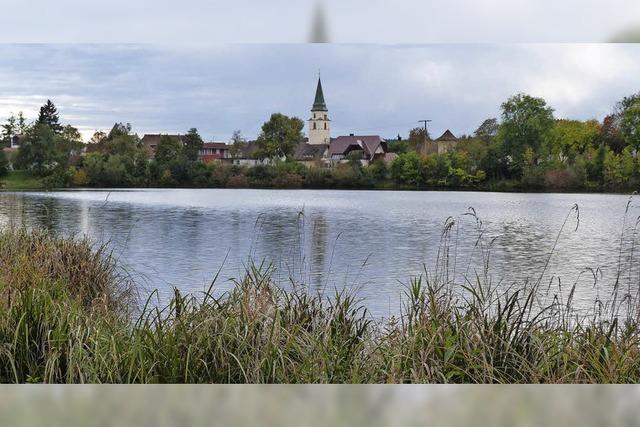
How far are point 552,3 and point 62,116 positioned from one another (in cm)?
229

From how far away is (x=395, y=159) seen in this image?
3.24 meters

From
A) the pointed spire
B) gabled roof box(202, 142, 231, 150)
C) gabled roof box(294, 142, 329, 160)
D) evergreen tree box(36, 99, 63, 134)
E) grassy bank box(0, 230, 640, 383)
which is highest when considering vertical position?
the pointed spire

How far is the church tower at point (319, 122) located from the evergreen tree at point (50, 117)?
1.23 metres

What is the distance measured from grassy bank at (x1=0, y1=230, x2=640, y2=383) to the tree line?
0.55m

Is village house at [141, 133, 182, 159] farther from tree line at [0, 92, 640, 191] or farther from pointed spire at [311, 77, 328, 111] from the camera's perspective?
pointed spire at [311, 77, 328, 111]

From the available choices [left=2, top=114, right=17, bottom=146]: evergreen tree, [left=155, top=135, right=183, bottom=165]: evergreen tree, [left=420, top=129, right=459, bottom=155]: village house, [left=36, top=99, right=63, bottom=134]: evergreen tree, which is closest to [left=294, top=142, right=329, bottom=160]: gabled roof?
[left=420, top=129, right=459, bottom=155]: village house

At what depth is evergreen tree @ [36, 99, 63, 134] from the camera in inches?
127

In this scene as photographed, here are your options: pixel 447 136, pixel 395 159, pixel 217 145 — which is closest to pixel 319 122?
pixel 395 159

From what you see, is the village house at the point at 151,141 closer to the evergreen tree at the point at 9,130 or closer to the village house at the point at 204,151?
Answer: the village house at the point at 204,151

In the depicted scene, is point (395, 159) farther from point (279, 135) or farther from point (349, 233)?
point (279, 135)

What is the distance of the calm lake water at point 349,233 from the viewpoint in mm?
3152

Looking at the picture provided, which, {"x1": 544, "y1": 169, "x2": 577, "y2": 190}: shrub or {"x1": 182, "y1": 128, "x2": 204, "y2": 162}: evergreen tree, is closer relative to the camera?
{"x1": 544, "y1": 169, "x2": 577, "y2": 190}: shrub

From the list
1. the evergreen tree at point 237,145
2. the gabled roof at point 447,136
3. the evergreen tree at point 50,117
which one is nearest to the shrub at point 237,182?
the evergreen tree at point 237,145

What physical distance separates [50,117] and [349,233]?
1.58 meters
